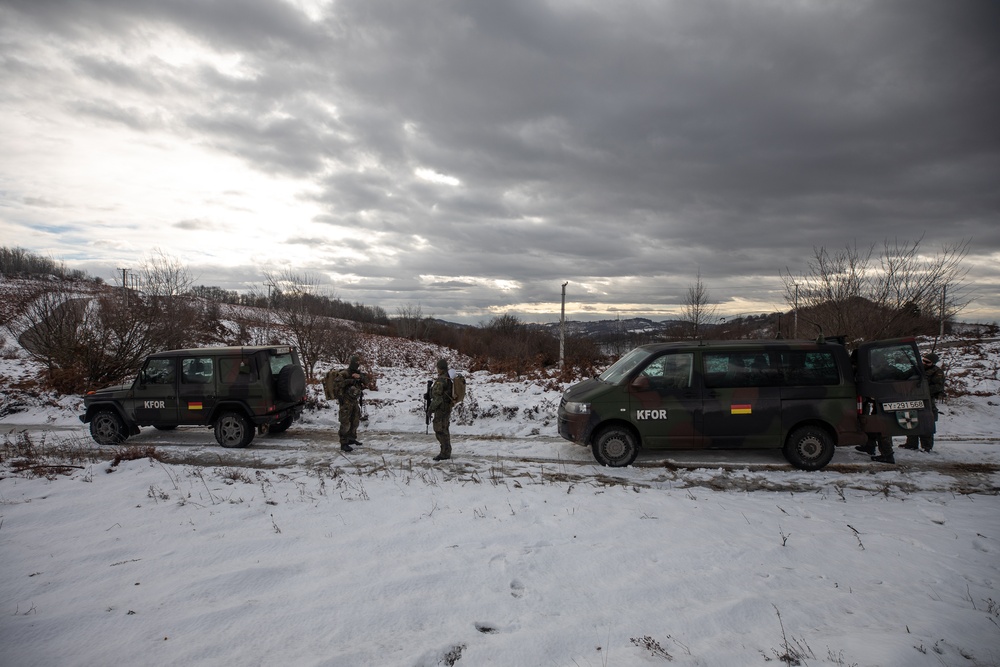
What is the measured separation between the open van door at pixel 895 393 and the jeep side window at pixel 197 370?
11.4 meters

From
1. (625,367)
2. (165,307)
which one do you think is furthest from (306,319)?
(625,367)

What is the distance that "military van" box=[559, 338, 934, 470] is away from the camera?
723 centimetres

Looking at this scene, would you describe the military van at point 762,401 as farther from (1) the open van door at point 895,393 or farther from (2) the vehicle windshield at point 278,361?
(2) the vehicle windshield at point 278,361

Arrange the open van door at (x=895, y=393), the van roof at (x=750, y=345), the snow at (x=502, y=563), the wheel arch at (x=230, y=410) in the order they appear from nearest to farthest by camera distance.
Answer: the snow at (x=502, y=563) → the open van door at (x=895, y=393) → the van roof at (x=750, y=345) → the wheel arch at (x=230, y=410)

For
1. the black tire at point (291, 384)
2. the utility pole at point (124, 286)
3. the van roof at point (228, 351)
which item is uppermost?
the utility pole at point (124, 286)

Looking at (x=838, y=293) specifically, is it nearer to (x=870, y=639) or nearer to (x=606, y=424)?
(x=606, y=424)

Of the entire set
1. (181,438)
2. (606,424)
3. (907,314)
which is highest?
(907,314)

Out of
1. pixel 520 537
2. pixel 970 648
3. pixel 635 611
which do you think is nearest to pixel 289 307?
pixel 520 537

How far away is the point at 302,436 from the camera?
9.97 meters

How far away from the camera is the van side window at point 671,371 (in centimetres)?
746

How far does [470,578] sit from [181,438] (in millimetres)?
8837

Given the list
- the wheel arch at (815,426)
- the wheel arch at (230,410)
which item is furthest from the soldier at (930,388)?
the wheel arch at (230,410)

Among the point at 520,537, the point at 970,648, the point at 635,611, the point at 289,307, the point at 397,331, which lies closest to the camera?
the point at 970,648

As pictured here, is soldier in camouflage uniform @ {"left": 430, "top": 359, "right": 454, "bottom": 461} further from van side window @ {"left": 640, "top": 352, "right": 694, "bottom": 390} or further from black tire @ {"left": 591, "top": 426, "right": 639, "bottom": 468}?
van side window @ {"left": 640, "top": 352, "right": 694, "bottom": 390}
